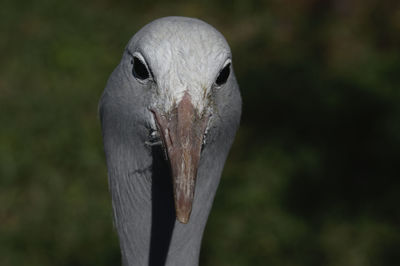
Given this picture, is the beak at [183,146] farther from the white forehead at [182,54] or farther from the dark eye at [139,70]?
the dark eye at [139,70]

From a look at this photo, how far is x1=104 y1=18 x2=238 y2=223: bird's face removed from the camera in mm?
2021

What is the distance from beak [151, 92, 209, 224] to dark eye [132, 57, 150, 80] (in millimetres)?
186

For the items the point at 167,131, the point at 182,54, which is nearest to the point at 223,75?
the point at 182,54

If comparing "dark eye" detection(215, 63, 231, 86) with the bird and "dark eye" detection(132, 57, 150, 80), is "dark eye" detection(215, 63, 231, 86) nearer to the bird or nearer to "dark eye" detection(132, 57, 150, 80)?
the bird

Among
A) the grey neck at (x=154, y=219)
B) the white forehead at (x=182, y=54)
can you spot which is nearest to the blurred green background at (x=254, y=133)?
the grey neck at (x=154, y=219)

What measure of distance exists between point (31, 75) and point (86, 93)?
2.39 ft

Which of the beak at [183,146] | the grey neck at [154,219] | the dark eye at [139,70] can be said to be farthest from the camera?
the grey neck at [154,219]

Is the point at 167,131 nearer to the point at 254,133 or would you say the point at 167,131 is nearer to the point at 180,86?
the point at 180,86

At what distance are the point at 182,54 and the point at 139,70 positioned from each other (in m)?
0.20

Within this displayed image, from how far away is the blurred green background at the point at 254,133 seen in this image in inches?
199

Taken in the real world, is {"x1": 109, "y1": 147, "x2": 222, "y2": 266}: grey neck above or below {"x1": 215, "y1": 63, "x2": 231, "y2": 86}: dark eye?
below

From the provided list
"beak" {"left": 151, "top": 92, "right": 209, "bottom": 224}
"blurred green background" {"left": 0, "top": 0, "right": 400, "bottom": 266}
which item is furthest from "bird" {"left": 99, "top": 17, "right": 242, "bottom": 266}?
"blurred green background" {"left": 0, "top": 0, "right": 400, "bottom": 266}

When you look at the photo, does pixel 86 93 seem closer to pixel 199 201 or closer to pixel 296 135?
pixel 296 135

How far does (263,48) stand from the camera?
738 centimetres
